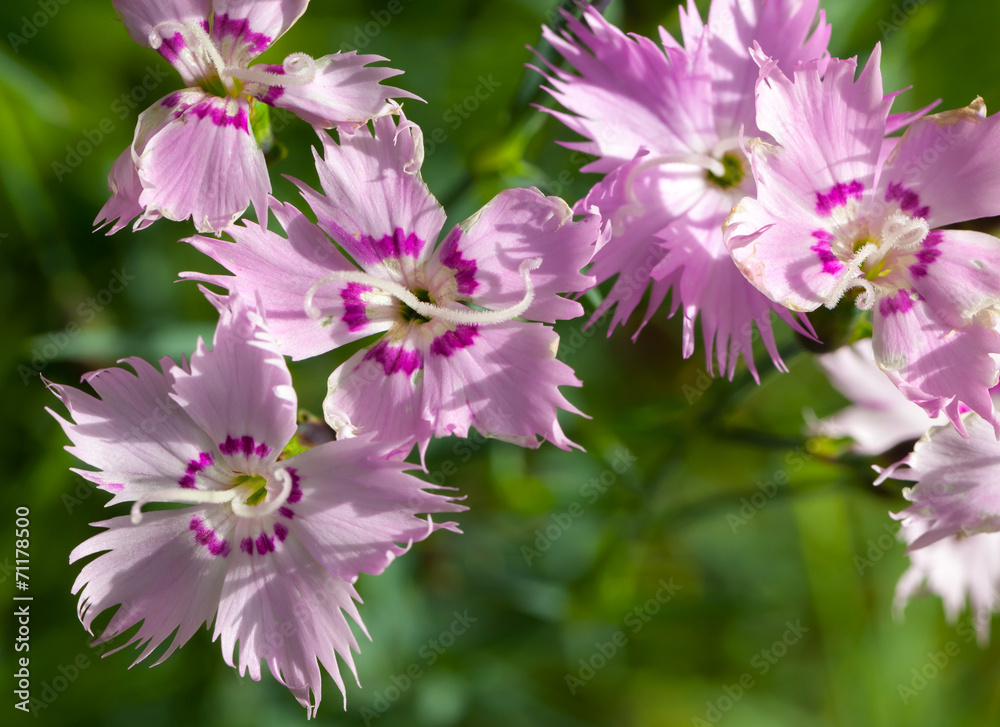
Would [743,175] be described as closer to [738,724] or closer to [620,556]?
[620,556]

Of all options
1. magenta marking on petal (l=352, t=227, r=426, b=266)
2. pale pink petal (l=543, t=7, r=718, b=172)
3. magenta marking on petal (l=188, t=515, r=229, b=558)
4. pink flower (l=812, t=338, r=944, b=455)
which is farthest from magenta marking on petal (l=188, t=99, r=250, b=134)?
pink flower (l=812, t=338, r=944, b=455)

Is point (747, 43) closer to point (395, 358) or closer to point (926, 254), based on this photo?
point (926, 254)

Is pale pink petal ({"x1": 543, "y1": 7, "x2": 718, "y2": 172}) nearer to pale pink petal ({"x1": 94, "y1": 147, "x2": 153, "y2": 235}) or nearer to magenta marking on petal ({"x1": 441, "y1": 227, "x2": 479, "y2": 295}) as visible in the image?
magenta marking on petal ({"x1": 441, "y1": 227, "x2": 479, "y2": 295})

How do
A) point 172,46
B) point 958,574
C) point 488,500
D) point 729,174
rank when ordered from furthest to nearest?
point 488,500 → point 958,574 → point 729,174 → point 172,46

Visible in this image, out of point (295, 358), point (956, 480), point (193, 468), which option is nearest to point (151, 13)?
point (295, 358)

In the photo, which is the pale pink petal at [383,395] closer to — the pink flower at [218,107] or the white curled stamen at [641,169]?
the pink flower at [218,107]

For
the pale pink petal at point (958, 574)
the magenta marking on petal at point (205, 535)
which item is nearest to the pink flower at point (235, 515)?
the magenta marking on petal at point (205, 535)
